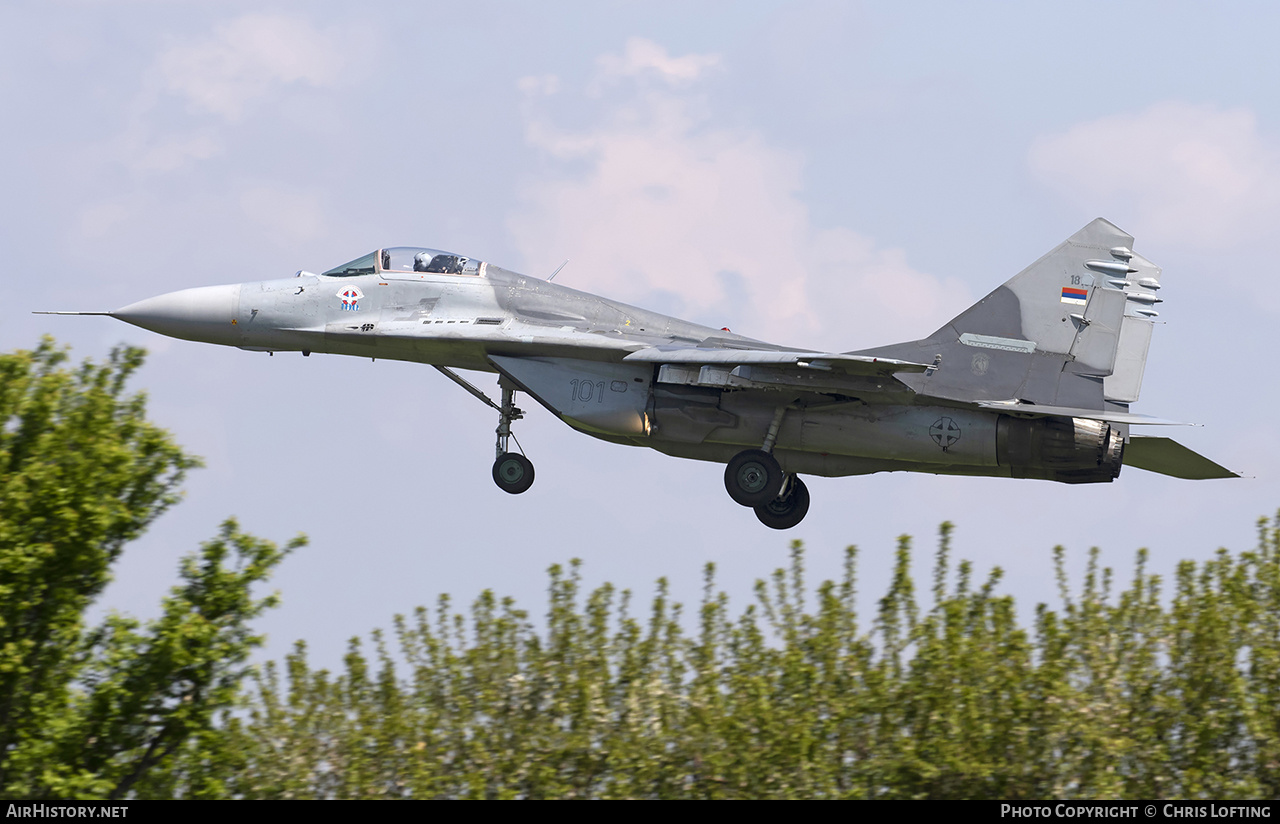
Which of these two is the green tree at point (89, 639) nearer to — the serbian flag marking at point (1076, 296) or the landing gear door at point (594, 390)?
the landing gear door at point (594, 390)

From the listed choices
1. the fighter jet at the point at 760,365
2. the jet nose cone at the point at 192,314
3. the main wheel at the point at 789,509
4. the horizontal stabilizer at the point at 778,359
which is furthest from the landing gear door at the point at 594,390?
the jet nose cone at the point at 192,314

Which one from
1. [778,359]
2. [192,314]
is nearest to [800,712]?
[778,359]

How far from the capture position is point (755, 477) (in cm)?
2175

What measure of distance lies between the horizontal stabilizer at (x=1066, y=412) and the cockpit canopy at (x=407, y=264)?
7.69m

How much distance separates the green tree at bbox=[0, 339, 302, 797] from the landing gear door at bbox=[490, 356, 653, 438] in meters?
6.42

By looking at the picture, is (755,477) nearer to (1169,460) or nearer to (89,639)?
(1169,460)

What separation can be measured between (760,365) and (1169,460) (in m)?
6.36

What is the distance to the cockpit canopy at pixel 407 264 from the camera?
22.9 metres

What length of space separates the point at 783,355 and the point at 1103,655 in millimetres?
5936

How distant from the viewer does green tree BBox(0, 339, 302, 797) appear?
16.2 meters

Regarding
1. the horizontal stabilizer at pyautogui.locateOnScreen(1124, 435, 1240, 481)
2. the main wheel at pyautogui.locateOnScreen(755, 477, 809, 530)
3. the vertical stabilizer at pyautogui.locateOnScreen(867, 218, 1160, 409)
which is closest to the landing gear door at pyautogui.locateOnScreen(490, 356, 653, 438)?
the main wheel at pyautogui.locateOnScreen(755, 477, 809, 530)

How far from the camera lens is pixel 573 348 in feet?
72.1
